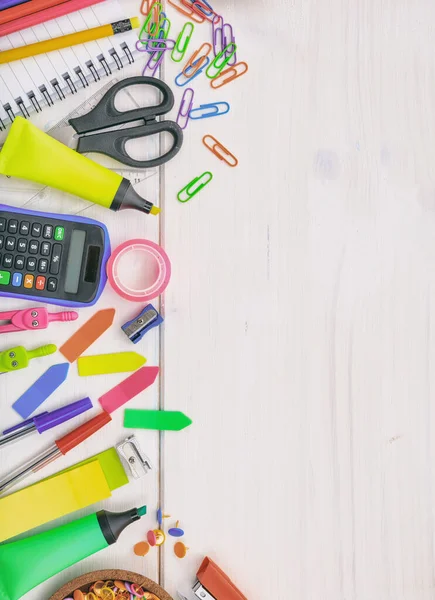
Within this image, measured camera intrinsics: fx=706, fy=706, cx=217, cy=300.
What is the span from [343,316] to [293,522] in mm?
275

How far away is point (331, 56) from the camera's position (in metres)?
0.92

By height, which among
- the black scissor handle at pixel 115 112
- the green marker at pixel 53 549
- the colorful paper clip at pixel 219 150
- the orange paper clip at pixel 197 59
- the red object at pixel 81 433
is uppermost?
the orange paper clip at pixel 197 59

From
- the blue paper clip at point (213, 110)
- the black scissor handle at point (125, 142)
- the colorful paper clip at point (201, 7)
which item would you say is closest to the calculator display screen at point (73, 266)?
the black scissor handle at point (125, 142)

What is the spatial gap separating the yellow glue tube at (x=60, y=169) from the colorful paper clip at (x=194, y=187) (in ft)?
0.19

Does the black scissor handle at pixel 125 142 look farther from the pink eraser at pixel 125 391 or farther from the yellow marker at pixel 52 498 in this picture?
the yellow marker at pixel 52 498

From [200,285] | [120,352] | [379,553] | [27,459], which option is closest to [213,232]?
[200,285]

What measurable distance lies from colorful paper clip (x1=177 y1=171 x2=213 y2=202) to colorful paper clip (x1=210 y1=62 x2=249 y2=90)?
0.38 ft

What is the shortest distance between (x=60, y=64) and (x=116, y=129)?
10 centimetres

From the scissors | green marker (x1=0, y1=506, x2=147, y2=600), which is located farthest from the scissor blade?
green marker (x1=0, y1=506, x2=147, y2=600)

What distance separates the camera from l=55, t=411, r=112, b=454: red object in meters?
0.87

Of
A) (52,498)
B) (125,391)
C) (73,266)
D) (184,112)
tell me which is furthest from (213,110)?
(52,498)

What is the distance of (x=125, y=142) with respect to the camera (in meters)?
0.88

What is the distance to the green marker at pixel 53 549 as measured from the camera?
85 centimetres

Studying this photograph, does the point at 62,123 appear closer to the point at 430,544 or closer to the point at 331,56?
the point at 331,56
